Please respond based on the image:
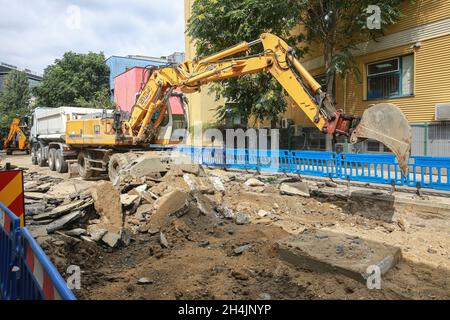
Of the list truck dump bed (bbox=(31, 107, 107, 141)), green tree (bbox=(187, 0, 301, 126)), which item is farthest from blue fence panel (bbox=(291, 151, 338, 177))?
truck dump bed (bbox=(31, 107, 107, 141))

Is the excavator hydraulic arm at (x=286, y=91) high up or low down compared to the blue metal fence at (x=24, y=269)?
up

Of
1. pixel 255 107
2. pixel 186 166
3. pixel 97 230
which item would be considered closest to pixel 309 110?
pixel 186 166

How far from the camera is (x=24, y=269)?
2.62m

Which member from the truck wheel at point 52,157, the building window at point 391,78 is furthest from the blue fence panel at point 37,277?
the truck wheel at point 52,157

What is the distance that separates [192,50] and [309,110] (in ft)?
68.7

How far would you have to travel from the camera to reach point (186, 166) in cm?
897

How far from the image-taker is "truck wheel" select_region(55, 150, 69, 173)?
14840mm

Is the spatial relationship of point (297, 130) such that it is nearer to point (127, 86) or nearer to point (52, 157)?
point (52, 157)

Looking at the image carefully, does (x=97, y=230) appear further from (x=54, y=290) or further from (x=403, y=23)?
(x=403, y=23)

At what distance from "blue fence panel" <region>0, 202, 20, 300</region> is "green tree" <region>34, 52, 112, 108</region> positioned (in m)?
30.9

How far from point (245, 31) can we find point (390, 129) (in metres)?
9.16

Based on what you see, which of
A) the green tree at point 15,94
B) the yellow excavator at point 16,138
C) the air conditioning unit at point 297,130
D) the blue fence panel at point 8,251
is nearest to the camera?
the blue fence panel at point 8,251

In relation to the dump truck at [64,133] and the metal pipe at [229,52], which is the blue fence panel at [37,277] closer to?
the metal pipe at [229,52]

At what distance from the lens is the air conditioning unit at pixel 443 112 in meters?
10.9
